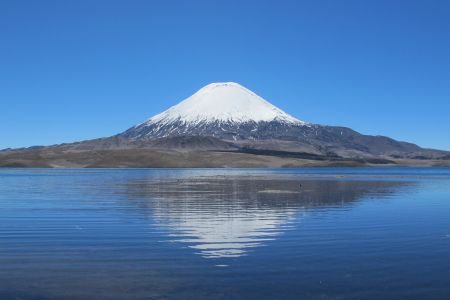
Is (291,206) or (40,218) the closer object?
(40,218)

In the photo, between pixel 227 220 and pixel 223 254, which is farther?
pixel 227 220

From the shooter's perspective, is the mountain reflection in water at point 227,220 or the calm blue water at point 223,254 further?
the mountain reflection in water at point 227,220

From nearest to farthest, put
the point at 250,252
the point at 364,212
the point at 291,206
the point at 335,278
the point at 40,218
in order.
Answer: the point at 335,278 → the point at 250,252 → the point at 40,218 → the point at 364,212 → the point at 291,206

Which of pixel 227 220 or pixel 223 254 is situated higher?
pixel 227 220

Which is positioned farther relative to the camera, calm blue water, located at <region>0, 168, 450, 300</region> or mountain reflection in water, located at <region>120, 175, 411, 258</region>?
mountain reflection in water, located at <region>120, 175, 411, 258</region>

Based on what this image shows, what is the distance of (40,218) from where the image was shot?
97.6ft

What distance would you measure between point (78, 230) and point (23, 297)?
11976 mm

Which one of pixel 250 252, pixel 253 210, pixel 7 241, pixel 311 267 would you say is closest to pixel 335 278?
pixel 311 267

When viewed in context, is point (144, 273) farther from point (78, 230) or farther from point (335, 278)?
point (78, 230)

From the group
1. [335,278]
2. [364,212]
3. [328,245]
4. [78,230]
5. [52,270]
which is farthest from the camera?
[364,212]

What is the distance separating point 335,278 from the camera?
14.9 meters

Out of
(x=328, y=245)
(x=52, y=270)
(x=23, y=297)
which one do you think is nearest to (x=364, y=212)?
(x=328, y=245)

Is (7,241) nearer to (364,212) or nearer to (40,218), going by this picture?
(40,218)

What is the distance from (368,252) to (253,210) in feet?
52.3
